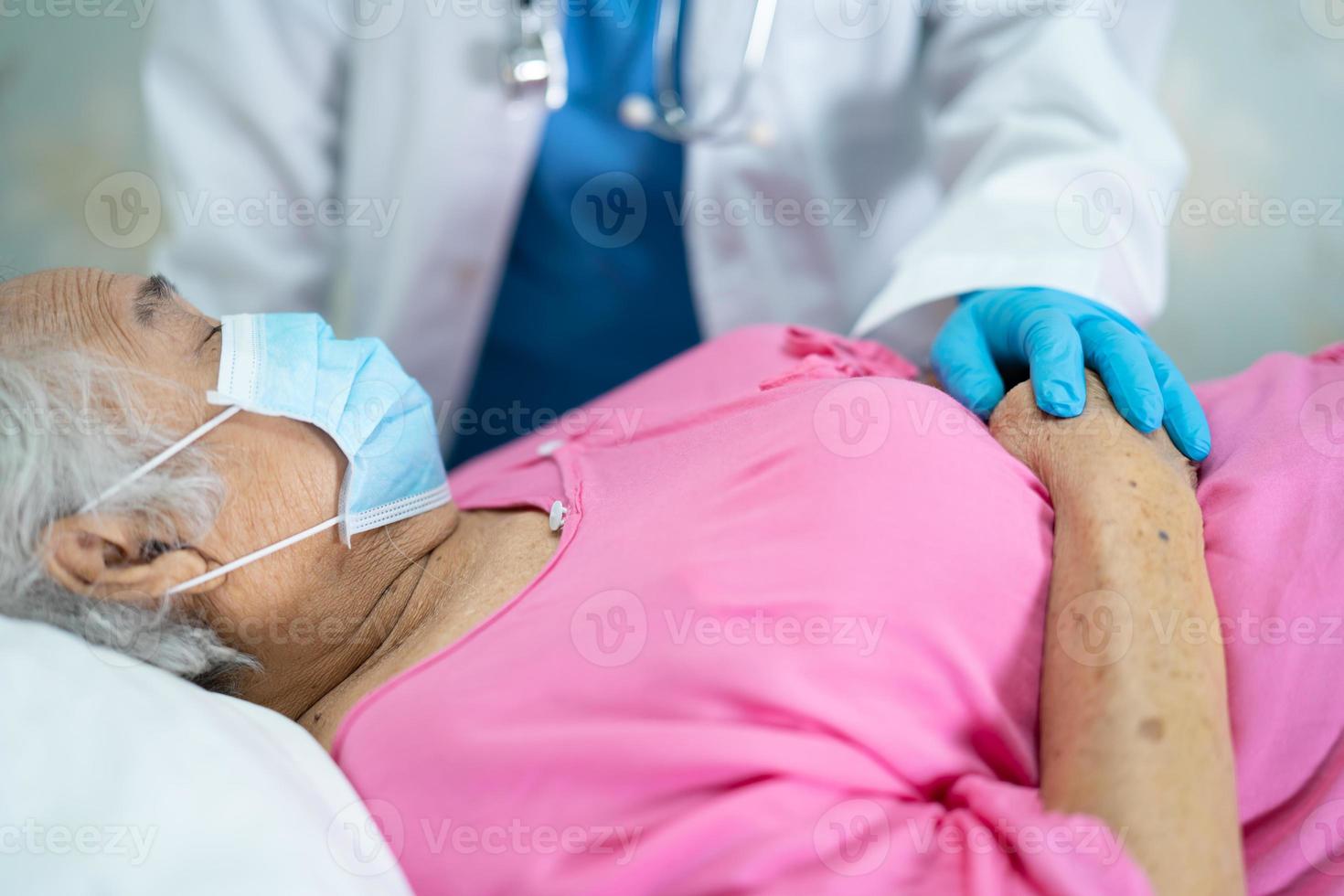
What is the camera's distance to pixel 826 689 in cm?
76

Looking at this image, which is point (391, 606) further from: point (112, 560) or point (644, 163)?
point (644, 163)

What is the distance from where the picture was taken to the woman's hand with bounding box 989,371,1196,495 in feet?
2.91

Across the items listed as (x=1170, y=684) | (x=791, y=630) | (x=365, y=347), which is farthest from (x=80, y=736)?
(x=1170, y=684)

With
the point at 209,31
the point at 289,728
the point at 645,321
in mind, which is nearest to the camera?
the point at 289,728

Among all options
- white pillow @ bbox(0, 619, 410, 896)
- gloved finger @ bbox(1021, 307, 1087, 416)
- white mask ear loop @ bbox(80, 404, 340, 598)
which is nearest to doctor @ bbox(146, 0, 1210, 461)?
gloved finger @ bbox(1021, 307, 1087, 416)

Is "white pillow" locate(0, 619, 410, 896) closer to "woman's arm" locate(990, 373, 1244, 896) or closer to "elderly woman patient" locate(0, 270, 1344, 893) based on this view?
"elderly woman patient" locate(0, 270, 1344, 893)

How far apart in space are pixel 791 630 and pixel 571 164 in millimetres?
974

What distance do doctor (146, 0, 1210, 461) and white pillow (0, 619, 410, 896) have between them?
85cm

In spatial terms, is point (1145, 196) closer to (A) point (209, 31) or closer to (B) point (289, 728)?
(B) point (289, 728)

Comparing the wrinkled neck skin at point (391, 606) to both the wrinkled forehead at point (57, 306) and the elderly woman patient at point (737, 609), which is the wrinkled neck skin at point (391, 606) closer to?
the elderly woman patient at point (737, 609)

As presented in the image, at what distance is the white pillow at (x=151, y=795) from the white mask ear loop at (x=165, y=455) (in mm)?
122

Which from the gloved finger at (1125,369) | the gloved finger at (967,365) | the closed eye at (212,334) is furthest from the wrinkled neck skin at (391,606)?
the gloved finger at (1125,369)

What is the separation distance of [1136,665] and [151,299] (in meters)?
0.96

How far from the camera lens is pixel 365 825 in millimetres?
789
